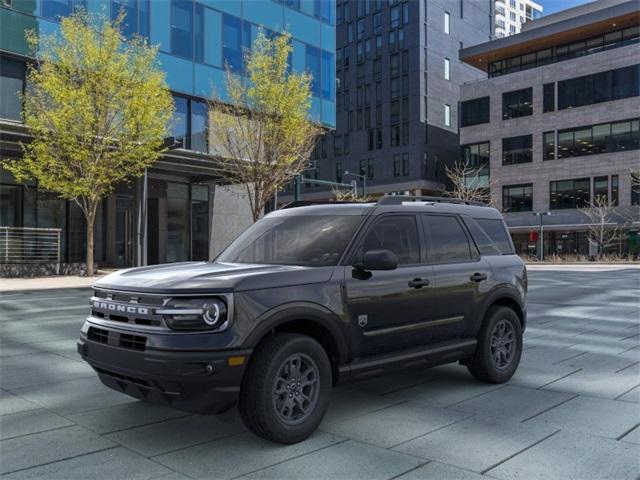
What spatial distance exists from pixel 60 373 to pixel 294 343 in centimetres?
378

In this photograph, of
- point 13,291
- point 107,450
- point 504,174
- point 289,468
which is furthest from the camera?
point 504,174

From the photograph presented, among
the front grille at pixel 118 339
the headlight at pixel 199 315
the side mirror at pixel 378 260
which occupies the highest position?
the side mirror at pixel 378 260

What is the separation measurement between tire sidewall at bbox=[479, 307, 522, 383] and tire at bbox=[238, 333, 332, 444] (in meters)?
2.21

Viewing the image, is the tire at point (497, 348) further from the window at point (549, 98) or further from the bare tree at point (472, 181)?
the window at point (549, 98)

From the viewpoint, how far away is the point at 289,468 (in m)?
3.94

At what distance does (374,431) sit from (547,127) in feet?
204

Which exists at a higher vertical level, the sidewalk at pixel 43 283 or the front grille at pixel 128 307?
the front grille at pixel 128 307

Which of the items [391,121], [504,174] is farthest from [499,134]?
[391,121]

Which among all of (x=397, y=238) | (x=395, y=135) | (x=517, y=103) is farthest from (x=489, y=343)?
(x=395, y=135)

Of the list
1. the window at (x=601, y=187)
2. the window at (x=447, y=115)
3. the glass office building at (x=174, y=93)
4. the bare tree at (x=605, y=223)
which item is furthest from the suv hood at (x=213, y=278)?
the window at (x=447, y=115)

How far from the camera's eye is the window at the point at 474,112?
6594 cm

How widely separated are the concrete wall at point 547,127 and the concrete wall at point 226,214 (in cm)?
3866

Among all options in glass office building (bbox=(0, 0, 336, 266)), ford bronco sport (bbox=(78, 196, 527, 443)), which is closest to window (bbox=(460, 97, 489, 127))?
glass office building (bbox=(0, 0, 336, 266))

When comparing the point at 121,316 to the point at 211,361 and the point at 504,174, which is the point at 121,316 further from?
the point at 504,174
